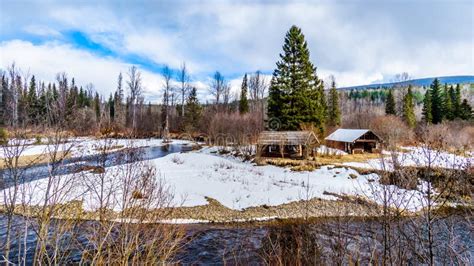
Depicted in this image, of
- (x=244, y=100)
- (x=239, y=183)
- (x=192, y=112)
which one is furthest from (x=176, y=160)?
(x=244, y=100)

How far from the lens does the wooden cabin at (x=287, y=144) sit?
86.3 ft

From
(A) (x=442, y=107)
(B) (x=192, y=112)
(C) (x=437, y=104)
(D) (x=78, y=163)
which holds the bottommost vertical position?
(D) (x=78, y=163)

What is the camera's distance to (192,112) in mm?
47562

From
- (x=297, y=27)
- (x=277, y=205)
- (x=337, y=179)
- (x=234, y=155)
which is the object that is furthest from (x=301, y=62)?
(x=277, y=205)

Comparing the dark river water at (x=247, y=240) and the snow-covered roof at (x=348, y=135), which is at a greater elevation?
the snow-covered roof at (x=348, y=135)

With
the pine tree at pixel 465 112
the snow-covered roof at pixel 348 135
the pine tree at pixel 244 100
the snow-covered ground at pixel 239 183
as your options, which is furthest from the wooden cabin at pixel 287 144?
the pine tree at pixel 465 112

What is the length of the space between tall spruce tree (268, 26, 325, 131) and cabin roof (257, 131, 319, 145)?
2.80 meters

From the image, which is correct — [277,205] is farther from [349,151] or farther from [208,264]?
[349,151]

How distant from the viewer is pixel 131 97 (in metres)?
48.7

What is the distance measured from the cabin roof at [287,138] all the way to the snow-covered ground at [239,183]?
11.7ft

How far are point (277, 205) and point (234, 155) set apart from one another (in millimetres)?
13337

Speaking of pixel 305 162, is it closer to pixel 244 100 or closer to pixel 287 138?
pixel 287 138

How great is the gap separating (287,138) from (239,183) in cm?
1029

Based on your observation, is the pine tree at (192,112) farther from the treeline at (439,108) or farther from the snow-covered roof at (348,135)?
the treeline at (439,108)
